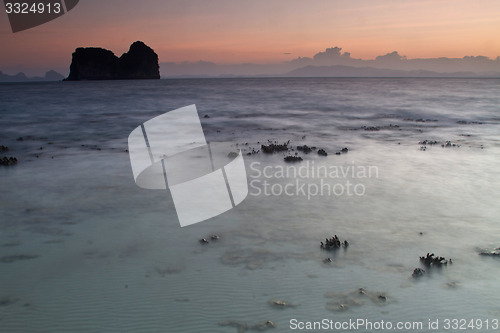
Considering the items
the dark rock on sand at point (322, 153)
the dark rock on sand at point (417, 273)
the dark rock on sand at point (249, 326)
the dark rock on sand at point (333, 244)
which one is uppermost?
the dark rock on sand at point (322, 153)

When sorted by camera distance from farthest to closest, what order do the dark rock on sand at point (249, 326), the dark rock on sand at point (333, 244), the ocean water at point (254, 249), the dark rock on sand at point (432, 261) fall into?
the dark rock on sand at point (333, 244) → the dark rock on sand at point (432, 261) → the ocean water at point (254, 249) → the dark rock on sand at point (249, 326)

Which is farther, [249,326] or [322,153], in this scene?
[322,153]

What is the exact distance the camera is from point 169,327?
4.90 meters

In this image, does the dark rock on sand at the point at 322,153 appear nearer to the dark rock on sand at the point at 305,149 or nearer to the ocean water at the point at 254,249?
the dark rock on sand at the point at 305,149

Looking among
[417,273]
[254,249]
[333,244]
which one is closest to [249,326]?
[254,249]

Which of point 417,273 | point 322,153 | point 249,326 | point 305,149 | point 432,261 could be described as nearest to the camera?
point 249,326

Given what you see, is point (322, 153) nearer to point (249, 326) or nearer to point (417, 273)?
point (417, 273)

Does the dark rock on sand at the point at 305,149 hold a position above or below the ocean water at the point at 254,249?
above

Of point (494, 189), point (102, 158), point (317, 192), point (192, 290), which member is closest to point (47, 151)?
point (102, 158)

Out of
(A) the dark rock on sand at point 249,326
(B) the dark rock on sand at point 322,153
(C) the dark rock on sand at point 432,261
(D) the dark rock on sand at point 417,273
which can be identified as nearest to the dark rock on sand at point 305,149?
(B) the dark rock on sand at point 322,153

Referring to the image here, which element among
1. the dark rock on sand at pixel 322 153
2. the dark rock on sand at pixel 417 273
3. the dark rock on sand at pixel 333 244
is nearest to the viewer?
the dark rock on sand at pixel 417 273

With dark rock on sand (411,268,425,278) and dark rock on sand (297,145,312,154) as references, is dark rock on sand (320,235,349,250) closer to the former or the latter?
dark rock on sand (411,268,425,278)

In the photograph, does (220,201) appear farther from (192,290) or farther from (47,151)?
(47,151)

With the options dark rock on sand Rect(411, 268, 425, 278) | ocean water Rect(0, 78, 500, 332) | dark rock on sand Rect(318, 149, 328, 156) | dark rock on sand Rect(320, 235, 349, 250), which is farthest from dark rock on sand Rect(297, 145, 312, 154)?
dark rock on sand Rect(411, 268, 425, 278)
